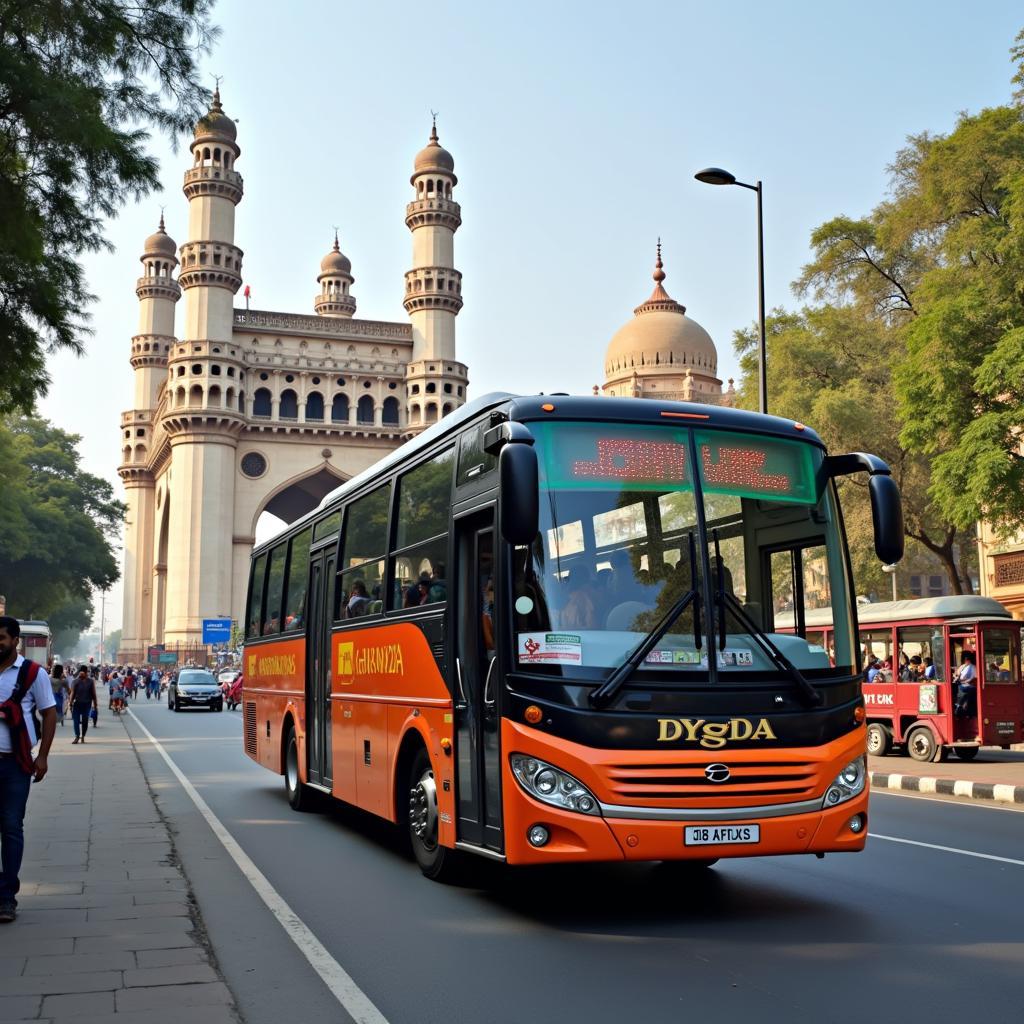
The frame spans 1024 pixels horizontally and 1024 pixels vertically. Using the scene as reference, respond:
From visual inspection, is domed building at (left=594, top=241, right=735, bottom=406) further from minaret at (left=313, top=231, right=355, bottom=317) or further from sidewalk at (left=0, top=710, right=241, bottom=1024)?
sidewalk at (left=0, top=710, right=241, bottom=1024)

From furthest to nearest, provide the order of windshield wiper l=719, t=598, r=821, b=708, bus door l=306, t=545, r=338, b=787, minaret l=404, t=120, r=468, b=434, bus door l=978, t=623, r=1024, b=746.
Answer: minaret l=404, t=120, r=468, b=434 < bus door l=978, t=623, r=1024, b=746 < bus door l=306, t=545, r=338, b=787 < windshield wiper l=719, t=598, r=821, b=708

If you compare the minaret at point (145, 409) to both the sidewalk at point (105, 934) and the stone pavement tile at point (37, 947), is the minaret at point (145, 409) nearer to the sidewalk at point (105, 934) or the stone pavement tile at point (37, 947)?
the sidewalk at point (105, 934)

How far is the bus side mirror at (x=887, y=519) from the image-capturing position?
689 cm

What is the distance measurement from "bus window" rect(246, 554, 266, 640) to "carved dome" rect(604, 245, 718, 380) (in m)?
73.5

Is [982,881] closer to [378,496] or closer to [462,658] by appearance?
[462,658]

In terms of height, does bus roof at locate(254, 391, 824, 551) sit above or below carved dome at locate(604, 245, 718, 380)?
below

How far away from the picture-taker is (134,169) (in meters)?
12.0

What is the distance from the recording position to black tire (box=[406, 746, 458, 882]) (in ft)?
25.4

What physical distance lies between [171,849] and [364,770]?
1597 millimetres

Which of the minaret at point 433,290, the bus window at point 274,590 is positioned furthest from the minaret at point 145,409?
the bus window at point 274,590

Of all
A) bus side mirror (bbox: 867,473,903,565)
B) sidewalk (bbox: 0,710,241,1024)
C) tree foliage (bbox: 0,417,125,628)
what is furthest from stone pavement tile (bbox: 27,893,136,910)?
tree foliage (bbox: 0,417,125,628)

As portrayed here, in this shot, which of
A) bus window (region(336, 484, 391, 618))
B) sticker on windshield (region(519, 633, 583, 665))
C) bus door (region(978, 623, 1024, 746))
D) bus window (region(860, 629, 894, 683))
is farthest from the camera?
bus window (region(860, 629, 894, 683))

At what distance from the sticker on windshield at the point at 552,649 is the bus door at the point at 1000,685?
14381 millimetres

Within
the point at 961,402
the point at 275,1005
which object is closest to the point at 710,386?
the point at 961,402
